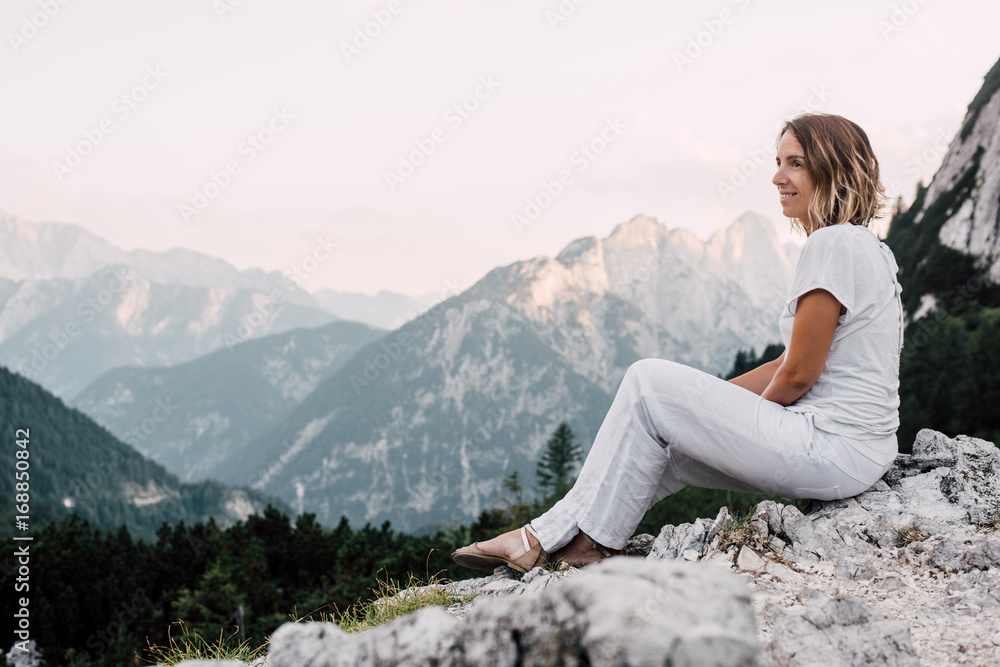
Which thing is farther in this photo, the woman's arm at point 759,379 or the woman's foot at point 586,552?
the woman's arm at point 759,379

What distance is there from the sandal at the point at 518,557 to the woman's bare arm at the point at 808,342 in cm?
225

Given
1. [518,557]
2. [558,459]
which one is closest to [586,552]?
[518,557]

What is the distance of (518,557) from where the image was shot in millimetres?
4988

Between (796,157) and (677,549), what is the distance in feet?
11.1

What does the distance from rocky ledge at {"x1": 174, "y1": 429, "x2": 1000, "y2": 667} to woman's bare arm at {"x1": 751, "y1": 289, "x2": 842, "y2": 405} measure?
1379 millimetres

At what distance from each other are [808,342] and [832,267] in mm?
523

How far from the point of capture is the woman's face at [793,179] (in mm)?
4585

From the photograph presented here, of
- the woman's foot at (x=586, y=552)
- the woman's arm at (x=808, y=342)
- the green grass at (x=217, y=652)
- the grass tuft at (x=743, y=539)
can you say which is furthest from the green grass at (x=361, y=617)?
the woman's arm at (x=808, y=342)

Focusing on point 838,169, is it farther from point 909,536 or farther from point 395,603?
point 395,603

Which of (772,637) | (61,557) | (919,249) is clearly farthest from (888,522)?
(919,249)

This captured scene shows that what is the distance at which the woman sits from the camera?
13.6 feet

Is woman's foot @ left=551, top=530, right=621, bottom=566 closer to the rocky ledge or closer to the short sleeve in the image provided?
the rocky ledge

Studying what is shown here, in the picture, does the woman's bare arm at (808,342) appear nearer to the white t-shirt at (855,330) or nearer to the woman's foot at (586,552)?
the white t-shirt at (855,330)

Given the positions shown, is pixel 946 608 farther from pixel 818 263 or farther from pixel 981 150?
pixel 981 150
